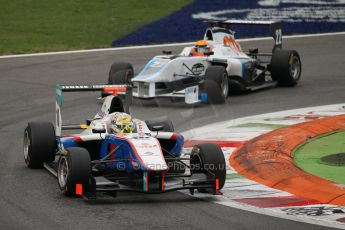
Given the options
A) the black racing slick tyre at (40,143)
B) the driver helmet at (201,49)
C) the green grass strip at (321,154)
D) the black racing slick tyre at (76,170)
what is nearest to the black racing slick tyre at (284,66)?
the driver helmet at (201,49)

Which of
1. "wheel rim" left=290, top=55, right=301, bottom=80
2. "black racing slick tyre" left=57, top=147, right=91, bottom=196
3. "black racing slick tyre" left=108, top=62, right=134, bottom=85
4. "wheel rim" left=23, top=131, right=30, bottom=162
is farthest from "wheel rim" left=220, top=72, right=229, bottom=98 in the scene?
"black racing slick tyre" left=57, top=147, right=91, bottom=196

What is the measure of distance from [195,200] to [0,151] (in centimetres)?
476

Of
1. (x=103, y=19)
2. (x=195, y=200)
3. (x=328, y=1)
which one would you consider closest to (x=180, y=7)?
(x=103, y=19)

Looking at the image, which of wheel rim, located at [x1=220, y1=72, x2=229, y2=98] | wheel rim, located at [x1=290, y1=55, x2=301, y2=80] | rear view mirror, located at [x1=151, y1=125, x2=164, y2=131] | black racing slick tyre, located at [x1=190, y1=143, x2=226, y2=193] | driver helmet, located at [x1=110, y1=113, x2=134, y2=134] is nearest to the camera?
black racing slick tyre, located at [x1=190, y1=143, x2=226, y2=193]

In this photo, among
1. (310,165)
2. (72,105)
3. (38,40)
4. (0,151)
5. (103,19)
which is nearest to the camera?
(310,165)

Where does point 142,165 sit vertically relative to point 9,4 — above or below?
below

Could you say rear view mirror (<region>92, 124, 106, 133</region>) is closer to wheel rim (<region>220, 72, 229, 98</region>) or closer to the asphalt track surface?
the asphalt track surface

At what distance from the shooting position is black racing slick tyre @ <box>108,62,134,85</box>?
2205cm

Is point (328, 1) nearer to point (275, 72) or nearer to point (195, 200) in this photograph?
point (275, 72)

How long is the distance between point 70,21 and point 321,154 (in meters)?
19.8

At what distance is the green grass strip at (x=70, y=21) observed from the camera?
30.8 m

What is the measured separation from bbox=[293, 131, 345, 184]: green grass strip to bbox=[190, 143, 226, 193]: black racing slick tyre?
174 cm

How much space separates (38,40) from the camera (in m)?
31.0

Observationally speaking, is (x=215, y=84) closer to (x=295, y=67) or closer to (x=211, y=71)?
(x=211, y=71)
